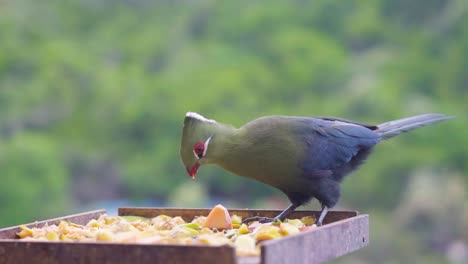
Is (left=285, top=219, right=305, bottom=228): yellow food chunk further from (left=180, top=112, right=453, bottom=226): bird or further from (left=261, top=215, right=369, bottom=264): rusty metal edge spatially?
(left=261, top=215, right=369, bottom=264): rusty metal edge

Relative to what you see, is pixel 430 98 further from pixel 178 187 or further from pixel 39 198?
pixel 39 198

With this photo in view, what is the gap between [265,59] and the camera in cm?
1630

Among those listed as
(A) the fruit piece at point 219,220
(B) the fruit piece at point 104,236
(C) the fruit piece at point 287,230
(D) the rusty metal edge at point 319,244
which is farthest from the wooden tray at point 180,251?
(A) the fruit piece at point 219,220

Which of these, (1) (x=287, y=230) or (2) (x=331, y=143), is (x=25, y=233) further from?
(2) (x=331, y=143)

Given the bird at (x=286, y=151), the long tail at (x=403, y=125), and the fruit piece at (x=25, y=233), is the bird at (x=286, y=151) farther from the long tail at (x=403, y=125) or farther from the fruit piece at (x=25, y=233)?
the fruit piece at (x=25, y=233)

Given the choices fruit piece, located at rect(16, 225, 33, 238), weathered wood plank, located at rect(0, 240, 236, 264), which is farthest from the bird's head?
weathered wood plank, located at rect(0, 240, 236, 264)

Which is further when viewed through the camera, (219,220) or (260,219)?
(260,219)

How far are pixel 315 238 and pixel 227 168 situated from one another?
104cm

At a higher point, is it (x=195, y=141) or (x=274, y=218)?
(x=195, y=141)

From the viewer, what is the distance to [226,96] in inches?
595

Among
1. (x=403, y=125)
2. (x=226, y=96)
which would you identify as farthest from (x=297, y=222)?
(x=226, y=96)

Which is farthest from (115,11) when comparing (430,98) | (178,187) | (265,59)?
(430,98)

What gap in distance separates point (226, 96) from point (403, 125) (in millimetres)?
10959

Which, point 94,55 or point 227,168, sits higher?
point 94,55
